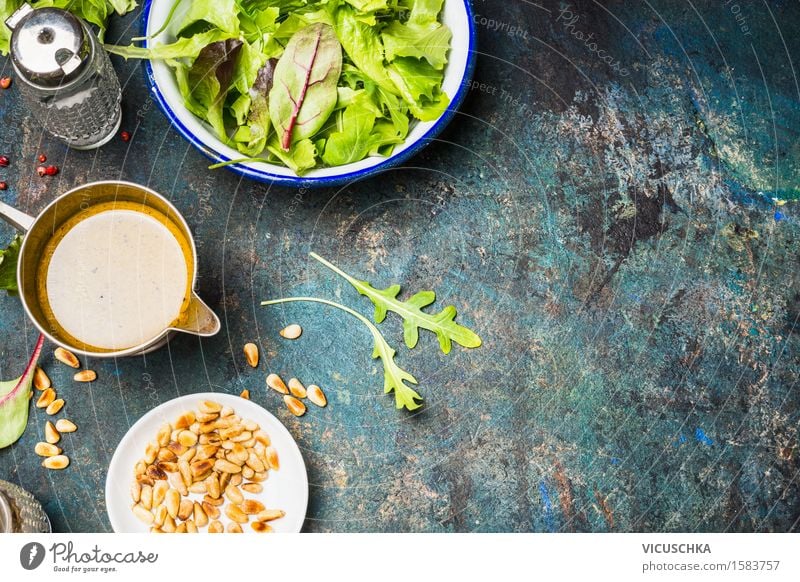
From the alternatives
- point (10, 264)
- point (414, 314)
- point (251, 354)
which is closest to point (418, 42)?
point (414, 314)

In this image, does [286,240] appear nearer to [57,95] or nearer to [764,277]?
[57,95]

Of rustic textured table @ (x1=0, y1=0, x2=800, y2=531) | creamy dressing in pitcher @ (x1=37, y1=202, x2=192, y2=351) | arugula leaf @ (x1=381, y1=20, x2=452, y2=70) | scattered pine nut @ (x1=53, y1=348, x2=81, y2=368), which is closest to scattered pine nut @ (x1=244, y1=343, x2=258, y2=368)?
rustic textured table @ (x1=0, y1=0, x2=800, y2=531)

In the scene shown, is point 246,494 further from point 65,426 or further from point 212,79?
point 212,79

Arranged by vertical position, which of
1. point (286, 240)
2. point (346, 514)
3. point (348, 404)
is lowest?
point (346, 514)

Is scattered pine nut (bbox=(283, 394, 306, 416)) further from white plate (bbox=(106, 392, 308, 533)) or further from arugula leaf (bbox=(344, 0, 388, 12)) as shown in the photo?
arugula leaf (bbox=(344, 0, 388, 12))

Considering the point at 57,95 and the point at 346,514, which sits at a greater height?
the point at 57,95
